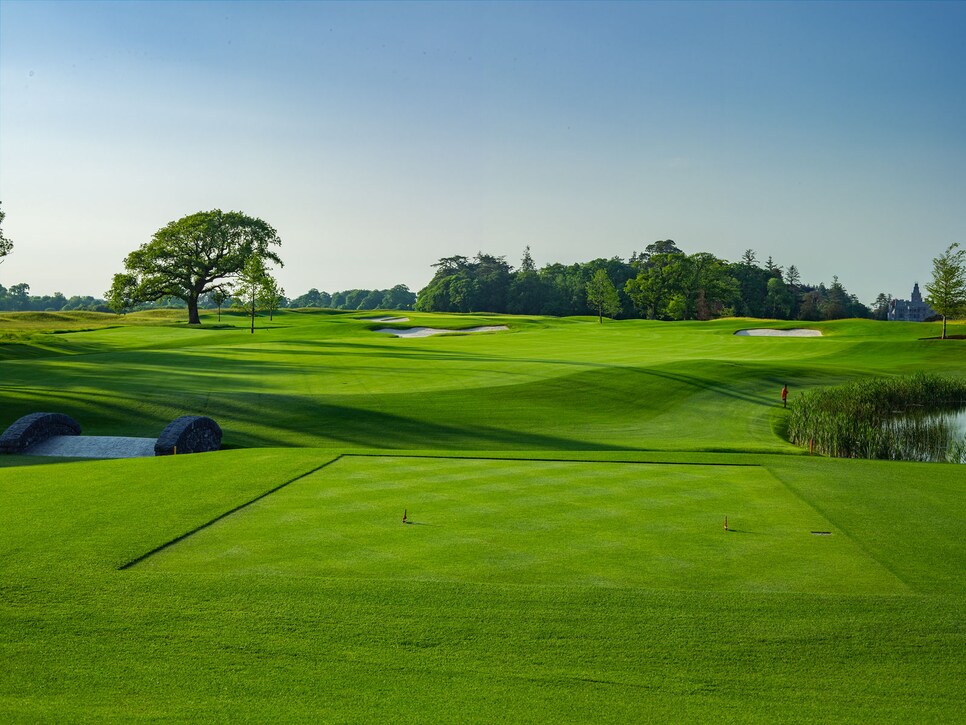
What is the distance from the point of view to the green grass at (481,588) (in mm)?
5547

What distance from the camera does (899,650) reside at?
635 centimetres

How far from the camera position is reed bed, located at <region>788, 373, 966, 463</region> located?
23547 millimetres

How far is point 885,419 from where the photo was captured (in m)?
29.3

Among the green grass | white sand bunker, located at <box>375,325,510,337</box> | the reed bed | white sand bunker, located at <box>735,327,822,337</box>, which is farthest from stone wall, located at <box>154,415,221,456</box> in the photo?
white sand bunker, located at <box>735,327,822,337</box>

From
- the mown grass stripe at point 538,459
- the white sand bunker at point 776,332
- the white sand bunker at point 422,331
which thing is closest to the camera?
the mown grass stripe at point 538,459

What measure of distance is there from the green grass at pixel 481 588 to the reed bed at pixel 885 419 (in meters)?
10.0

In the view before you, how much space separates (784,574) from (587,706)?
3420 millimetres

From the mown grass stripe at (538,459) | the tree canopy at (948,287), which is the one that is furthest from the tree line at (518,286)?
the mown grass stripe at (538,459)

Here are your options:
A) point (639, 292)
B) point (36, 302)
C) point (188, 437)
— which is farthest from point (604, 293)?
point (36, 302)

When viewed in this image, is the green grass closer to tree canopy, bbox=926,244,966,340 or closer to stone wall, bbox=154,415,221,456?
stone wall, bbox=154,415,221,456

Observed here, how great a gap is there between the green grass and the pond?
426 inches

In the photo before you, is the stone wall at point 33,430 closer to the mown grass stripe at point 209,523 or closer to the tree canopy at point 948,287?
the mown grass stripe at point 209,523

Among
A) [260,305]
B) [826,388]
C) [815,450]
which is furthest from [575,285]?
[815,450]

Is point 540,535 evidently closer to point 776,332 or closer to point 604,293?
point 776,332
